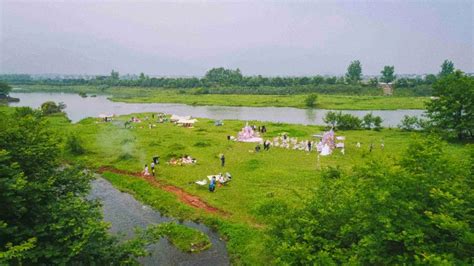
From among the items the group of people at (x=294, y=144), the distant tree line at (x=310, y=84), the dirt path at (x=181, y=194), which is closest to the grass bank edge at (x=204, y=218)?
the dirt path at (x=181, y=194)

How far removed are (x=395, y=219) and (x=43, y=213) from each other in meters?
12.4

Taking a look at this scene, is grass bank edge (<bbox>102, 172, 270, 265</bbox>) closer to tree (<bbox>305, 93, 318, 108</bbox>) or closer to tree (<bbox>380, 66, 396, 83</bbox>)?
tree (<bbox>305, 93, 318, 108</bbox>)

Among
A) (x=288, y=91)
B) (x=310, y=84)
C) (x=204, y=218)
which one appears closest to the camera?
(x=204, y=218)

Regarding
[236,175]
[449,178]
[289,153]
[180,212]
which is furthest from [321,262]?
[289,153]

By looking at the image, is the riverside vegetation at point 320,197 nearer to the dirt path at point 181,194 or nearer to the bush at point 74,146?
the bush at point 74,146

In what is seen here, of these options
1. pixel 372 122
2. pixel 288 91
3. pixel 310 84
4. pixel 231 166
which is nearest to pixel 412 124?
pixel 372 122

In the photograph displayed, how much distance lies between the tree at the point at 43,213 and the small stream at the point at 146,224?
176 centimetres

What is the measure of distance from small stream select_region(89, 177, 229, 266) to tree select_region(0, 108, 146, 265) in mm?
1764

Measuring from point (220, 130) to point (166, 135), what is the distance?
9373 millimetres

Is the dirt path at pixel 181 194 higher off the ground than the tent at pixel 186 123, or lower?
lower

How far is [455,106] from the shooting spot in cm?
4628

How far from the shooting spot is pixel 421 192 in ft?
37.6

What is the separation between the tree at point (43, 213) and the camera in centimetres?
1109

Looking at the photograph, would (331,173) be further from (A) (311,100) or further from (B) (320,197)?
(A) (311,100)
